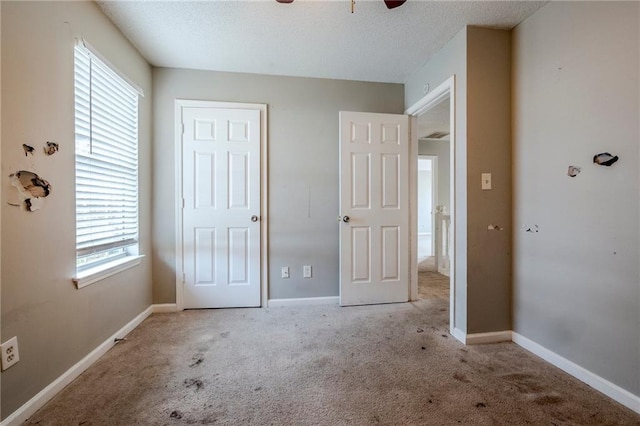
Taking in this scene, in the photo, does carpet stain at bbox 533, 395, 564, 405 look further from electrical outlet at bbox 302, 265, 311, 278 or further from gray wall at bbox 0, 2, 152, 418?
gray wall at bbox 0, 2, 152, 418

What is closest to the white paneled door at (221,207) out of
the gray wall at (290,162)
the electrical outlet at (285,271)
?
the gray wall at (290,162)

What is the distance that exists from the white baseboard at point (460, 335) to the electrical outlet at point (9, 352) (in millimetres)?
2620

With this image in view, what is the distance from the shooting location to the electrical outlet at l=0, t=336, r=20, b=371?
3.99 ft

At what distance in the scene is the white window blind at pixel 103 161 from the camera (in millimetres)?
1757

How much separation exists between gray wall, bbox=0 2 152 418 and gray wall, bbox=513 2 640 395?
2966 mm

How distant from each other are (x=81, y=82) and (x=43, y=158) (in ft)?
2.05

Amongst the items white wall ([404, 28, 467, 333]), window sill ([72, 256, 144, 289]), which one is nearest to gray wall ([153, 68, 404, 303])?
window sill ([72, 256, 144, 289])

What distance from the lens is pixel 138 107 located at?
2424 millimetres

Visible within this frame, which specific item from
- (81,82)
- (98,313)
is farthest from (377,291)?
(81,82)

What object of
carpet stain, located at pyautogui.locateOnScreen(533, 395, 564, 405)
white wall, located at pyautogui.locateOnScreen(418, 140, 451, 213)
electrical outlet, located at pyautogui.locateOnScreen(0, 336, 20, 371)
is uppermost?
white wall, located at pyautogui.locateOnScreen(418, 140, 451, 213)

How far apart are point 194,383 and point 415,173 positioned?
2639mm

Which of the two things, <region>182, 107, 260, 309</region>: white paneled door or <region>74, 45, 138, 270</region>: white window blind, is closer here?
<region>74, 45, 138, 270</region>: white window blind

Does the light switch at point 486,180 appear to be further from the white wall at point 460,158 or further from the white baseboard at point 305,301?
the white baseboard at point 305,301

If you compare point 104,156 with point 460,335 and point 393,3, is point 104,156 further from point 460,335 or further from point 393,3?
point 460,335
